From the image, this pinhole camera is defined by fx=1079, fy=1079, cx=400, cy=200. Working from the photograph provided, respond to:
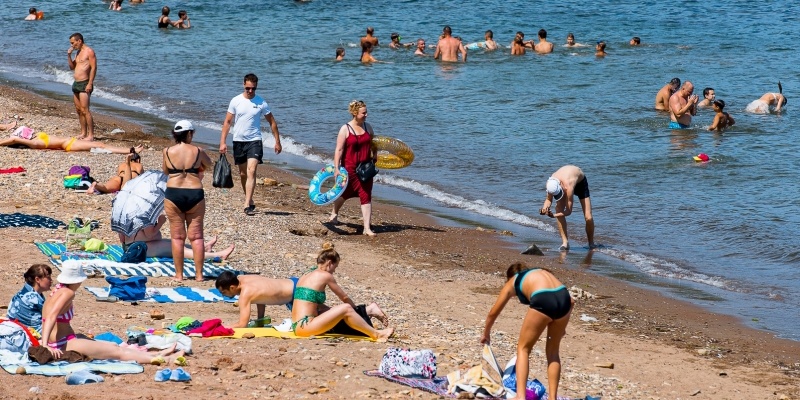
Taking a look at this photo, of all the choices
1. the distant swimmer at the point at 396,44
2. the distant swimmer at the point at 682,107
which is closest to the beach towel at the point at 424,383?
the distant swimmer at the point at 682,107

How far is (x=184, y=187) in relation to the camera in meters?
8.94

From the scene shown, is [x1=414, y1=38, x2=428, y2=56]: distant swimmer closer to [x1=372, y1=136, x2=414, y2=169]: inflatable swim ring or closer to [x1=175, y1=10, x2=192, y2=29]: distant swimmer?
[x1=175, y1=10, x2=192, y2=29]: distant swimmer

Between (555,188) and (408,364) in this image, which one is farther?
(555,188)

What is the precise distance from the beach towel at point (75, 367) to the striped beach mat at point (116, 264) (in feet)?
8.44

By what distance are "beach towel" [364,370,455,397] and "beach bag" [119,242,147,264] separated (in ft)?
11.4

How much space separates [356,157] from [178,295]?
3450mm

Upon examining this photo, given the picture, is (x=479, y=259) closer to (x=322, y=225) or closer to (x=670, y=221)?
(x=322, y=225)

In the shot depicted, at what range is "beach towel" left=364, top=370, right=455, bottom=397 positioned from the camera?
22.0 feet

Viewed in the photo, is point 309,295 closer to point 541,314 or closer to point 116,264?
point 541,314

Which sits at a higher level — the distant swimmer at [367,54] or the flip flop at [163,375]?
the flip flop at [163,375]

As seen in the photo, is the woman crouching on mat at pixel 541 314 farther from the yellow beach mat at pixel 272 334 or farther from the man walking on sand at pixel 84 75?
the man walking on sand at pixel 84 75

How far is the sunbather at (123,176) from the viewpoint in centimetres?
1238

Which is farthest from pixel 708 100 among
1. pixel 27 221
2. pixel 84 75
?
pixel 27 221

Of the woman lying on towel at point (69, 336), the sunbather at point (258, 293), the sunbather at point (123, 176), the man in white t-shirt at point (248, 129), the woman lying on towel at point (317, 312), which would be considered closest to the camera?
the woman lying on towel at point (69, 336)
